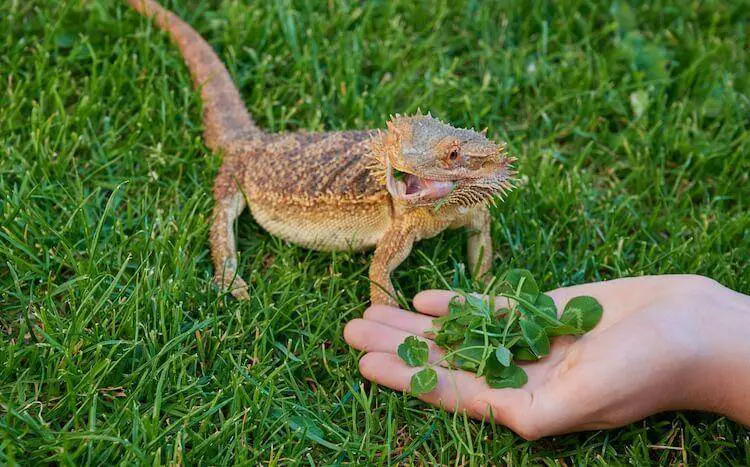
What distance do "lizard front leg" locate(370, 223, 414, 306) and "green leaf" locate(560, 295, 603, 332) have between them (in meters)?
0.84

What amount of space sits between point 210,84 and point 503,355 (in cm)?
253

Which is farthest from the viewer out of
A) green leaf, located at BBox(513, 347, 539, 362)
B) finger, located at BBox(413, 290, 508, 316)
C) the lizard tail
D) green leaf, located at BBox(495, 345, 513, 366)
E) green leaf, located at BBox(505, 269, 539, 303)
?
the lizard tail

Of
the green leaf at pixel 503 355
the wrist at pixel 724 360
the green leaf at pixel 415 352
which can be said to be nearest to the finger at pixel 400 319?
the green leaf at pixel 415 352

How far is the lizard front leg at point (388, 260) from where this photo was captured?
12.3 feet

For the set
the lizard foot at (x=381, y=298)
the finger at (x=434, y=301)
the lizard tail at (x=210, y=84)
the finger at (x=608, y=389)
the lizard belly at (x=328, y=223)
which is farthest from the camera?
the lizard tail at (x=210, y=84)

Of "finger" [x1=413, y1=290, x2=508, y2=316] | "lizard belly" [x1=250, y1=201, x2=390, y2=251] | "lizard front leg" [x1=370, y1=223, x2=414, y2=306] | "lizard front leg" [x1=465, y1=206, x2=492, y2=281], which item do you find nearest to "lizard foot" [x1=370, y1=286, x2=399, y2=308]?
"lizard front leg" [x1=370, y1=223, x2=414, y2=306]

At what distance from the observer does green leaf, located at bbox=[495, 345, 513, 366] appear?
3.16 meters

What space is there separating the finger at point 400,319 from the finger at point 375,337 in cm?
3

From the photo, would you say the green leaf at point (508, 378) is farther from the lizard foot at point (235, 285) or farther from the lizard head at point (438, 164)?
the lizard foot at point (235, 285)

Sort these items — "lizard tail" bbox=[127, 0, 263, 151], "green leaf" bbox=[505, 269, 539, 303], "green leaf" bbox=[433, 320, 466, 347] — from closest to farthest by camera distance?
"green leaf" bbox=[433, 320, 466, 347] < "green leaf" bbox=[505, 269, 539, 303] < "lizard tail" bbox=[127, 0, 263, 151]

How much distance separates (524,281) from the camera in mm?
3516

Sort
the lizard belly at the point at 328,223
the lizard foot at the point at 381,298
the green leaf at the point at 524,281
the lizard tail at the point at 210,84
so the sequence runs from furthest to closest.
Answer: the lizard tail at the point at 210,84 → the lizard belly at the point at 328,223 → the lizard foot at the point at 381,298 → the green leaf at the point at 524,281

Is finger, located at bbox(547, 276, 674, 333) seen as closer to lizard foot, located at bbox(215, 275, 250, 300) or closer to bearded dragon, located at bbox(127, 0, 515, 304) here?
bearded dragon, located at bbox(127, 0, 515, 304)

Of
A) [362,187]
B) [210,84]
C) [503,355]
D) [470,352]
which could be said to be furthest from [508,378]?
[210,84]
